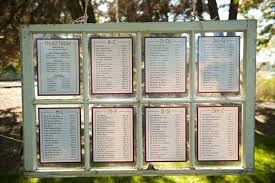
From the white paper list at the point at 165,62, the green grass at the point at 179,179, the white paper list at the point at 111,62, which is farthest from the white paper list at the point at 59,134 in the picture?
the green grass at the point at 179,179

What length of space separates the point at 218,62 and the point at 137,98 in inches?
22.5

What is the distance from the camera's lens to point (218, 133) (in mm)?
2527

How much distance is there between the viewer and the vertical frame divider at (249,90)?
2.44 meters

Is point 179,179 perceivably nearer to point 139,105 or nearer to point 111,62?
point 139,105

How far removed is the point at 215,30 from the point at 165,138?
773mm

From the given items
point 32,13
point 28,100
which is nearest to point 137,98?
point 28,100

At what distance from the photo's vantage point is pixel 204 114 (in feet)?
8.25

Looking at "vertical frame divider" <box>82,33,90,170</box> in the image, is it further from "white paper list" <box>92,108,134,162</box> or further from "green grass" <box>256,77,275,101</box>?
"green grass" <box>256,77,275,101</box>

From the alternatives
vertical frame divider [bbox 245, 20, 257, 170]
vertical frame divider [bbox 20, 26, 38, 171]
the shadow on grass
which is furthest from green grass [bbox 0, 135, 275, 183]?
vertical frame divider [bbox 245, 20, 257, 170]

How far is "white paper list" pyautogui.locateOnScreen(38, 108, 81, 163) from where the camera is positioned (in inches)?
97.7

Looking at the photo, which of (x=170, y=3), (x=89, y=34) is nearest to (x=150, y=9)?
(x=170, y=3)

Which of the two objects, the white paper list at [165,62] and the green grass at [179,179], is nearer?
the white paper list at [165,62]

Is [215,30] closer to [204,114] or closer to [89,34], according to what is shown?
[204,114]

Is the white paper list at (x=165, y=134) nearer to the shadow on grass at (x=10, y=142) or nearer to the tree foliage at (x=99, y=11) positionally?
the shadow on grass at (x=10, y=142)
